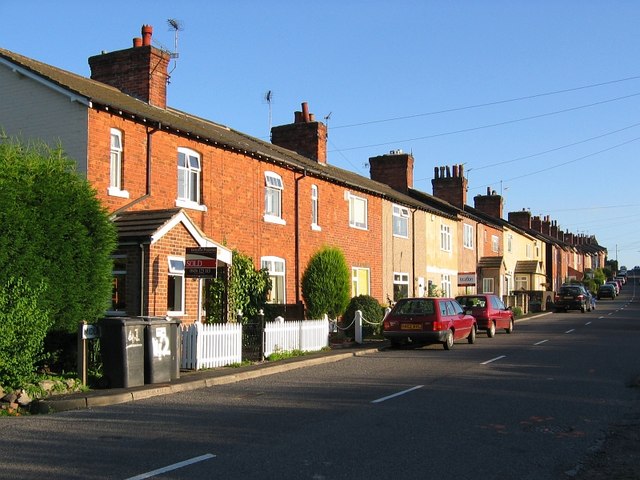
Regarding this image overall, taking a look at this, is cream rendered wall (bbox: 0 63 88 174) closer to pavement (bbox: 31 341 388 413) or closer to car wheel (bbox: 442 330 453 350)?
pavement (bbox: 31 341 388 413)

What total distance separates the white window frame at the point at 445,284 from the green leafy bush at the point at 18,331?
28410mm

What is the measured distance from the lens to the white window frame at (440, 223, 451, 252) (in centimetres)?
3803

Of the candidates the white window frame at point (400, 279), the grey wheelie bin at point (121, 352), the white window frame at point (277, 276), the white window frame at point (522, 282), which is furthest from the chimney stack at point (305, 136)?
the white window frame at point (522, 282)

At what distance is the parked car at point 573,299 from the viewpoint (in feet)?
156

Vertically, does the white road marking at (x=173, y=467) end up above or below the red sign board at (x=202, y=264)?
below

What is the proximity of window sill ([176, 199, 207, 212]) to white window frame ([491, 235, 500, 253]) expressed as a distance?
34.2m

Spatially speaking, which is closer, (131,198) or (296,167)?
(131,198)

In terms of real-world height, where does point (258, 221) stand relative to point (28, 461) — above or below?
above

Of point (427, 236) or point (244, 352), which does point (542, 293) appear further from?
point (244, 352)

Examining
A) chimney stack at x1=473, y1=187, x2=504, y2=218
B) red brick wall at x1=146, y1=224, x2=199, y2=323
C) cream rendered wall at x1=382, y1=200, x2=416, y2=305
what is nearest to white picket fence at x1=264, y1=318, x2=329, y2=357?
red brick wall at x1=146, y1=224, x2=199, y2=323

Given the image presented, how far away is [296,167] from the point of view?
928 inches

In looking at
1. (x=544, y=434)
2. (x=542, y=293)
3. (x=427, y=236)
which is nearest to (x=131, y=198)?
(x=544, y=434)

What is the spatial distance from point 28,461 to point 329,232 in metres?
19.6

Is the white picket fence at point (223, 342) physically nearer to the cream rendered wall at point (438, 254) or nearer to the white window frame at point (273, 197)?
the white window frame at point (273, 197)
